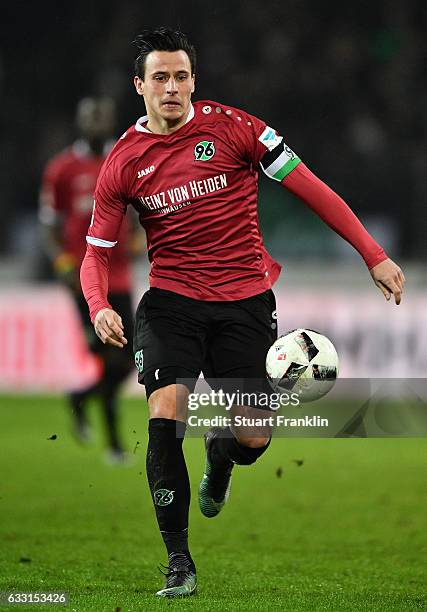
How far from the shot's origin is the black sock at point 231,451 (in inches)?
190

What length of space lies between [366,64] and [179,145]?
36.7 ft

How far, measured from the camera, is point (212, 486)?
16.7 feet

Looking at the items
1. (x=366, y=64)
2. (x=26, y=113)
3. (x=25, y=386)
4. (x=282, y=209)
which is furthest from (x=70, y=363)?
(x=366, y=64)

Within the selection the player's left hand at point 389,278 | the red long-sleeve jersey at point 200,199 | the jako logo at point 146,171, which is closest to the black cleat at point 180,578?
the red long-sleeve jersey at point 200,199

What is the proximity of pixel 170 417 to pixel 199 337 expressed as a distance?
1.35 ft

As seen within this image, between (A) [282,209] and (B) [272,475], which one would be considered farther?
(A) [282,209]

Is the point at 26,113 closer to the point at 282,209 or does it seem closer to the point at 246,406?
the point at 282,209

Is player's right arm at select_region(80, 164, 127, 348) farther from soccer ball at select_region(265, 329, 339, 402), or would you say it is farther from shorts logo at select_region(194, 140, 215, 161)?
soccer ball at select_region(265, 329, 339, 402)

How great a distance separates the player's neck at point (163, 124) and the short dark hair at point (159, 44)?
0.16 meters

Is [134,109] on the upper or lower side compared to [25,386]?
upper

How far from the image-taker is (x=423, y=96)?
1448cm

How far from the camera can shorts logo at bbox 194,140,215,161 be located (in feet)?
15.1

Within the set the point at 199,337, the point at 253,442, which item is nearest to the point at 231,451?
the point at 253,442

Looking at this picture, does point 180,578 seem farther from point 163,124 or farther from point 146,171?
point 163,124
